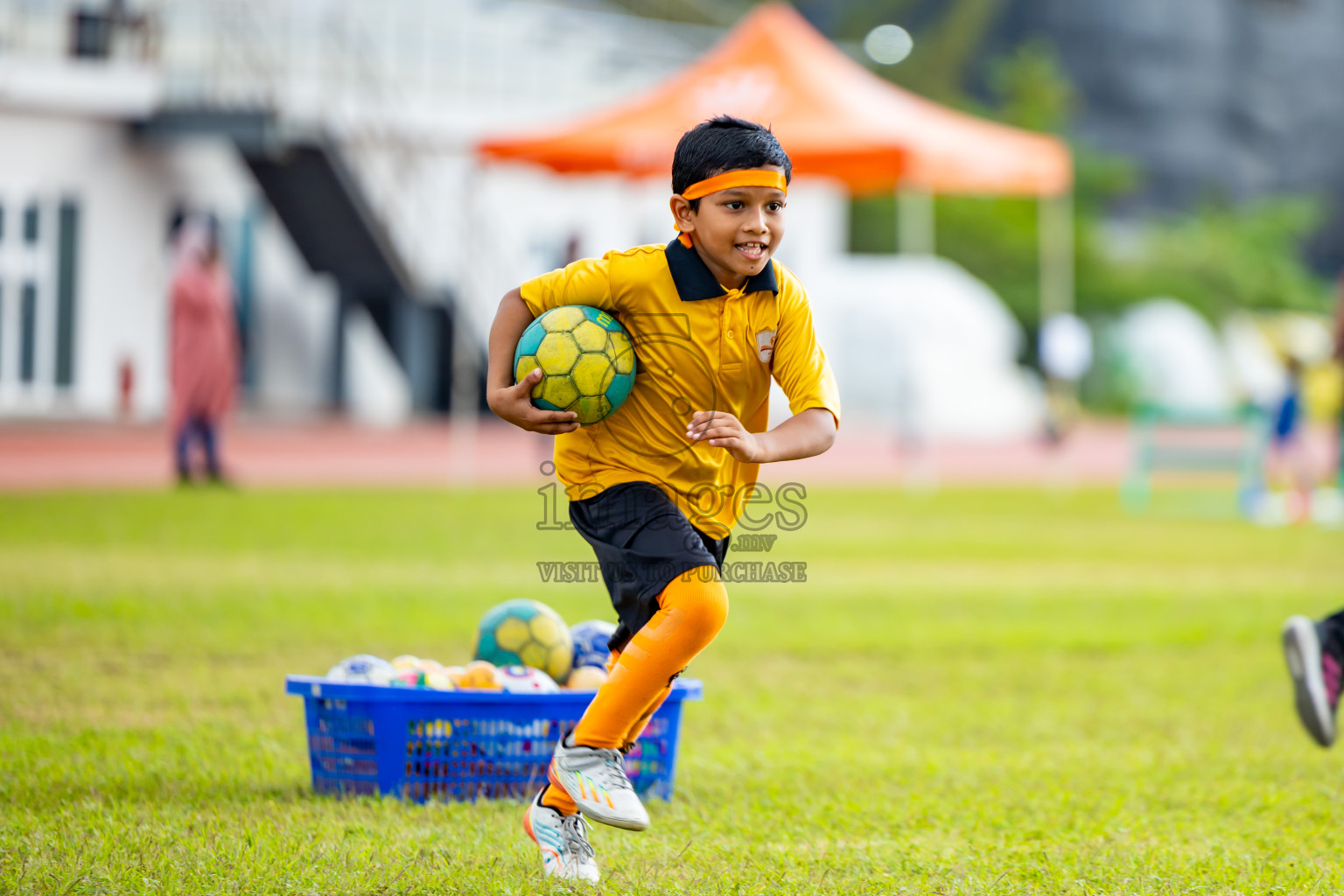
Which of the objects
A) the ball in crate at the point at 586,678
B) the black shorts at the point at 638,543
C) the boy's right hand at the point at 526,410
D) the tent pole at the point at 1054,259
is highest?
the tent pole at the point at 1054,259

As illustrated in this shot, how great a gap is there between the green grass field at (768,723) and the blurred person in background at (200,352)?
316cm

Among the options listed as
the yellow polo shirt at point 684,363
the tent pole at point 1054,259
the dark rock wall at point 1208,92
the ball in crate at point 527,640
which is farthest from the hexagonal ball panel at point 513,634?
the dark rock wall at point 1208,92

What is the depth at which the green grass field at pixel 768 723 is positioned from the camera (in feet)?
12.7

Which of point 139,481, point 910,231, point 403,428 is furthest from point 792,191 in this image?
point 139,481

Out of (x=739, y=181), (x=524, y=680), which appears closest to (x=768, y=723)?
(x=524, y=680)

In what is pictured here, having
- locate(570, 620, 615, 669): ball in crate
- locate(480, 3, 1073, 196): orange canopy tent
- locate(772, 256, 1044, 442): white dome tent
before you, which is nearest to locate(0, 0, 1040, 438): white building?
locate(772, 256, 1044, 442): white dome tent

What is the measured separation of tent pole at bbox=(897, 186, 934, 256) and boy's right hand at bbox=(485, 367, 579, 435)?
32.5 metres

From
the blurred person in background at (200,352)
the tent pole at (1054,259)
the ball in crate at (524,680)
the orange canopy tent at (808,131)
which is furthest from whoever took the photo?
the tent pole at (1054,259)

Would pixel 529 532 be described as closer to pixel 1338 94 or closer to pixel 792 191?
pixel 792 191

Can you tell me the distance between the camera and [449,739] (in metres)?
4.49

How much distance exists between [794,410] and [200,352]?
12.4m

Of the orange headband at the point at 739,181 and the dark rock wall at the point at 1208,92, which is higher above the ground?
the dark rock wall at the point at 1208,92

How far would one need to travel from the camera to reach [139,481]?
16.1 meters

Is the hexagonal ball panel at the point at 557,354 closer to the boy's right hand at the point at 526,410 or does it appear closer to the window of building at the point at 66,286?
the boy's right hand at the point at 526,410
